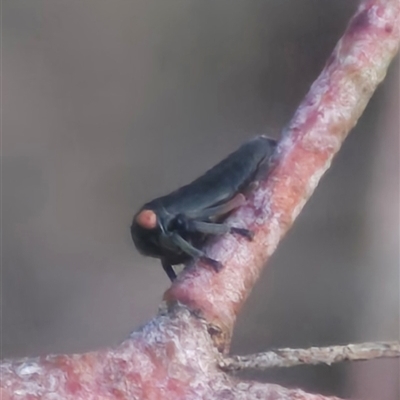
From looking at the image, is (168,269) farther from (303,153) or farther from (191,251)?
(303,153)

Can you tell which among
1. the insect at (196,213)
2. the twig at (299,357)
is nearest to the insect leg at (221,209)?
the insect at (196,213)

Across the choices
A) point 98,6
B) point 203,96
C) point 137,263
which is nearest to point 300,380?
point 137,263

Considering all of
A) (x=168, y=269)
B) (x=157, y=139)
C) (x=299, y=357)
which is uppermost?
(x=157, y=139)

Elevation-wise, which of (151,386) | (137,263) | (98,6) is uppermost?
(98,6)

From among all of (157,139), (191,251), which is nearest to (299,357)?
(191,251)

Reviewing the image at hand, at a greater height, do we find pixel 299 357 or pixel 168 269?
pixel 168 269

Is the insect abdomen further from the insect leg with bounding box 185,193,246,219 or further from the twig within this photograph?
the twig

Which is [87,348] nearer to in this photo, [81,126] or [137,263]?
[137,263]
